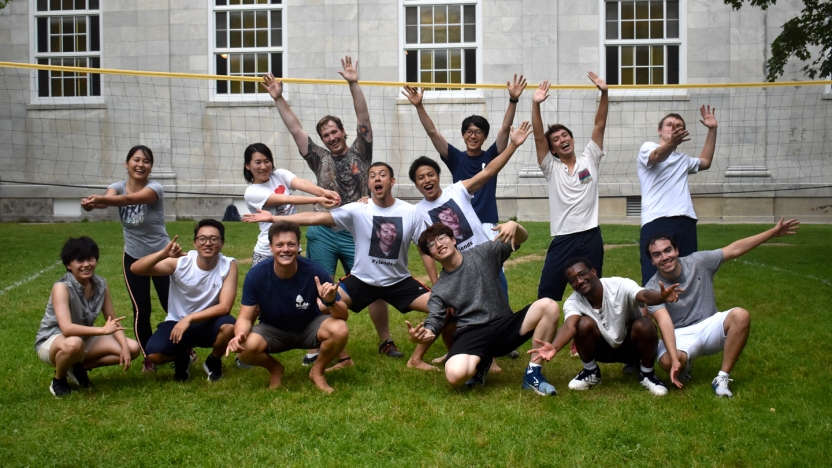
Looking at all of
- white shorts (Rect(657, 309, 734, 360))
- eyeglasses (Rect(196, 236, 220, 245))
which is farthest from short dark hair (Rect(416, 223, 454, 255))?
white shorts (Rect(657, 309, 734, 360))

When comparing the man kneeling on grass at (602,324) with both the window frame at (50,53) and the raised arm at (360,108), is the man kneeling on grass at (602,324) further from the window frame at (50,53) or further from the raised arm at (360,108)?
the window frame at (50,53)

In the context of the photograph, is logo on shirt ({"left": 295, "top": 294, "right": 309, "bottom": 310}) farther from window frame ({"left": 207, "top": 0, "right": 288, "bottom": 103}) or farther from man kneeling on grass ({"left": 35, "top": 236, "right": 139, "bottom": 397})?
window frame ({"left": 207, "top": 0, "right": 288, "bottom": 103})

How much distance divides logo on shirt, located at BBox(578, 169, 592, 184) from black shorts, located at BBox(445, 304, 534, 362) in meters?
1.22

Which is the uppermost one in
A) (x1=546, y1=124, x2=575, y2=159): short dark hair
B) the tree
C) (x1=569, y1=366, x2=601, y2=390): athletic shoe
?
the tree

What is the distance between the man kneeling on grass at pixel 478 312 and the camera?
580 centimetres

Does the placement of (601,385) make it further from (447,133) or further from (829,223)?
(829,223)

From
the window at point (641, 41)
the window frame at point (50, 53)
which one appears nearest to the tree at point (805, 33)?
the window at point (641, 41)

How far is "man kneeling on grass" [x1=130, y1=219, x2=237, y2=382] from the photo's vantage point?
241 inches

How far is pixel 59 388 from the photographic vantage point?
229 inches

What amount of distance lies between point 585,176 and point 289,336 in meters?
2.56

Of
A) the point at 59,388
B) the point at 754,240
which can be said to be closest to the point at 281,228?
the point at 59,388

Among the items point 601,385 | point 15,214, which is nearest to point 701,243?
point 601,385

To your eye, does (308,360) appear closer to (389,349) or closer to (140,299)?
(389,349)

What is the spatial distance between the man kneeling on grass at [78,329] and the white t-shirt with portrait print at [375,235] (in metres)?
1.78
